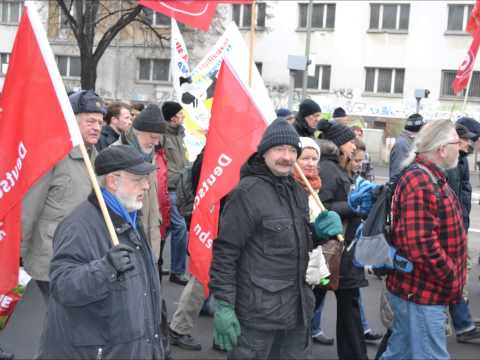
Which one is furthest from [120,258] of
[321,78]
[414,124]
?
[321,78]

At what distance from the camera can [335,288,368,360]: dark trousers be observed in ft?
16.1

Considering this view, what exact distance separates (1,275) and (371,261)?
2009 millimetres

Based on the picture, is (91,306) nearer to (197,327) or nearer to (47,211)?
(47,211)

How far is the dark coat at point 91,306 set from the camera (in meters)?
2.91

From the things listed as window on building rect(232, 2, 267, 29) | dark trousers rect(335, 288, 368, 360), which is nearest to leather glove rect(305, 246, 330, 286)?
dark trousers rect(335, 288, 368, 360)

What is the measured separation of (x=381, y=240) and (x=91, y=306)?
179 cm

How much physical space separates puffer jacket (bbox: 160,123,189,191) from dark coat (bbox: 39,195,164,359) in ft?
13.7

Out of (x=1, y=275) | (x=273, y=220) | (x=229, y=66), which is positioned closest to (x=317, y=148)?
(x=229, y=66)

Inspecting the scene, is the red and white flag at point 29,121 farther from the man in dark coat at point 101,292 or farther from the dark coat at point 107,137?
the dark coat at point 107,137

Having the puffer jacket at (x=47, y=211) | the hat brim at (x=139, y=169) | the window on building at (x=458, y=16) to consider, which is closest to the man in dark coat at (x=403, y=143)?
the puffer jacket at (x=47, y=211)

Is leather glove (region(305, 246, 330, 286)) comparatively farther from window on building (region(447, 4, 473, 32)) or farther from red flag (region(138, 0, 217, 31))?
window on building (region(447, 4, 473, 32))

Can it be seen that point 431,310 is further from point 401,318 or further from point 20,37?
point 20,37

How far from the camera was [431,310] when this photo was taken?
3957 mm

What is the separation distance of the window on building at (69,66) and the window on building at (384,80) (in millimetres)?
14447
